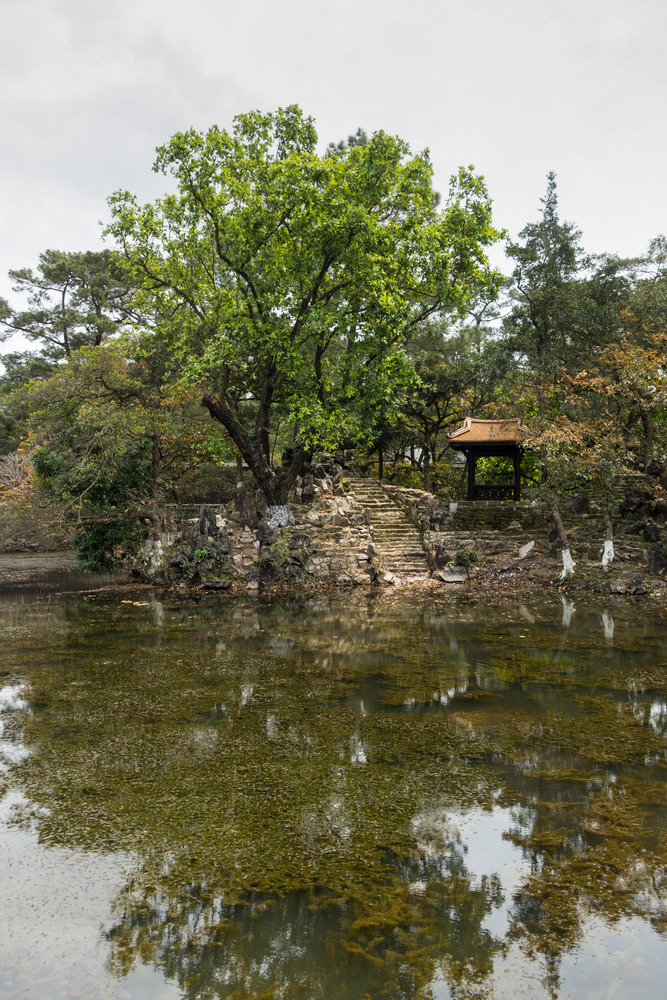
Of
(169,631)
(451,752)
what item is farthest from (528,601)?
(451,752)

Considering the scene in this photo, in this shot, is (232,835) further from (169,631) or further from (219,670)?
(169,631)

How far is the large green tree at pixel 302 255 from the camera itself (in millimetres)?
14609

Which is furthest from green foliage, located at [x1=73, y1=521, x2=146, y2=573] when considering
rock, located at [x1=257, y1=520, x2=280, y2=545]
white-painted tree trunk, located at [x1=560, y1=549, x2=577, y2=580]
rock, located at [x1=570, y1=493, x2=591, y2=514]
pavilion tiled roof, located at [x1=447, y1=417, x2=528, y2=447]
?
rock, located at [x1=570, y1=493, x2=591, y2=514]

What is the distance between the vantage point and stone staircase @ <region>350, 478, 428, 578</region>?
56.1 ft

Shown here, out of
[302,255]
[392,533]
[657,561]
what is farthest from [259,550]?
[657,561]

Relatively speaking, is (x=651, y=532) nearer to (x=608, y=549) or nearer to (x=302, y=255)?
(x=608, y=549)

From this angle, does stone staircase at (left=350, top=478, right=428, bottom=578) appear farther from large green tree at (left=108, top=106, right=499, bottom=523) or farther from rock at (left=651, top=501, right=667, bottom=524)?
rock at (left=651, top=501, right=667, bottom=524)

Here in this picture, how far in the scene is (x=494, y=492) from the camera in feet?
74.3

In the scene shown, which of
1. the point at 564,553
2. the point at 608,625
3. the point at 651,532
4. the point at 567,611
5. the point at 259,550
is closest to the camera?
the point at 608,625

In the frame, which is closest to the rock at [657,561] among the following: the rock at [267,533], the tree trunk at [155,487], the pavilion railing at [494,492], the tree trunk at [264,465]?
the pavilion railing at [494,492]

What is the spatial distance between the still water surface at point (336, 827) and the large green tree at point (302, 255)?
29.8ft

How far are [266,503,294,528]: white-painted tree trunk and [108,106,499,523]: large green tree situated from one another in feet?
4.43

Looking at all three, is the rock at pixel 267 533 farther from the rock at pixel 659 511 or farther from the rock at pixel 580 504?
the rock at pixel 659 511

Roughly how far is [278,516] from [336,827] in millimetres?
13462
